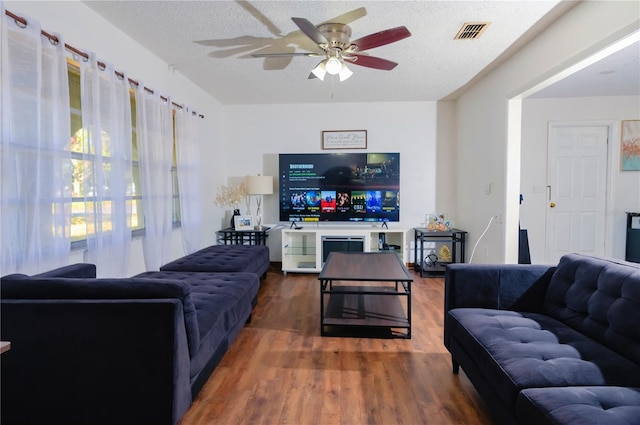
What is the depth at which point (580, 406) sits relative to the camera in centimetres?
107

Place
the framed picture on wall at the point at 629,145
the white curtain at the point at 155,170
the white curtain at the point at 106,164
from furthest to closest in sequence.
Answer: the framed picture on wall at the point at 629,145 < the white curtain at the point at 155,170 < the white curtain at the point at 106,164

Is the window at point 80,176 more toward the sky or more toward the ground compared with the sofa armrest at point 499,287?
more toward the sky

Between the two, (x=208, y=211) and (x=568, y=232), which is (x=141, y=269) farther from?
(x=568, y=232)

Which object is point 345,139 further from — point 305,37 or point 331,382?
point 331,382

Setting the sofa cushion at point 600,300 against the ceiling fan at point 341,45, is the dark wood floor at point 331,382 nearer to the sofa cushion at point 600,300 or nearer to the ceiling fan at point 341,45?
the sofa cushion at point 600,300

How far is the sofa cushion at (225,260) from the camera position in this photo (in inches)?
120

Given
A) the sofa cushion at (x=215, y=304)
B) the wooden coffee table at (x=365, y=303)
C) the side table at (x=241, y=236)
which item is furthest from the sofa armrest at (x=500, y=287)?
the side table at (x=241, y=236)

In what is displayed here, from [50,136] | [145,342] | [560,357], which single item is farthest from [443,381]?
[50,136]

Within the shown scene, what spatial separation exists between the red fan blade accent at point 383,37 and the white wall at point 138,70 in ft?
6.30

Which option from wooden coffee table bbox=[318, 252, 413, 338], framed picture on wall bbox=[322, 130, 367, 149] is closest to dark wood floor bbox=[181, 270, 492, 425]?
wooden coffee table bbox=[318, 252, 413, 338]

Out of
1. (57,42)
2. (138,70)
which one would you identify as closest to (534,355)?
(57,42)

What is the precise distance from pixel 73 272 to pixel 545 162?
17.5ft

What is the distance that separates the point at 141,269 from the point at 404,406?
8.37 feet

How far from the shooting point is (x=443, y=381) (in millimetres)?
2004
